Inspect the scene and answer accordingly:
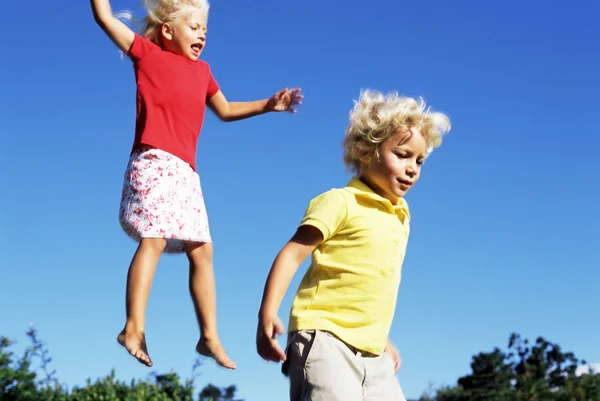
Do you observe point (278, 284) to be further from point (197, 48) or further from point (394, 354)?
point (197, 48)

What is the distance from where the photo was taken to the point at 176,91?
4.00 m

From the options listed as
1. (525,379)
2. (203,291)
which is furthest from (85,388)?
(525,379)

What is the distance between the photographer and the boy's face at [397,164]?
3.63 meters

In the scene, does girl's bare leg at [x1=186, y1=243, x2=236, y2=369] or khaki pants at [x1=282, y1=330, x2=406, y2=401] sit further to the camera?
girl's bare leg at [x1=186, y1=243, x2=236, y2=369]

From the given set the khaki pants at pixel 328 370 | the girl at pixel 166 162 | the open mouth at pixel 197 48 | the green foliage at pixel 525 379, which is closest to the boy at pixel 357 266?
the khaki pants at pixel 328 370

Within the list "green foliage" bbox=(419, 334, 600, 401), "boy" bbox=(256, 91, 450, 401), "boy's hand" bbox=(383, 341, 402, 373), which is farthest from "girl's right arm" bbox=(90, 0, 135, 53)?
"green foliage" bbox=(419, 334, 600, 401)

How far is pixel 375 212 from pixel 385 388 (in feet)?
2.52

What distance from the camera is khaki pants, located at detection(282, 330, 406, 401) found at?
3186 mm

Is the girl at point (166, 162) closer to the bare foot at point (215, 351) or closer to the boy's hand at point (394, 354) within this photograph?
the bare foot at point (215, 351)

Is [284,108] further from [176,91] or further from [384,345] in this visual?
[384,345]

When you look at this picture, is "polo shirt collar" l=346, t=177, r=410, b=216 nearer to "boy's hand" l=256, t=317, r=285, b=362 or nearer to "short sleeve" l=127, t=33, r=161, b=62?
"boy's hand" l=256, t=317, r=285, b=362

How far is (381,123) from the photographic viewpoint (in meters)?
3.67

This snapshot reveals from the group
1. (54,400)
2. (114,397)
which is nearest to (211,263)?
(114,397)

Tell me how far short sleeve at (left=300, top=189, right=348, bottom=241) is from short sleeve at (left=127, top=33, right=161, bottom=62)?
1202mm
